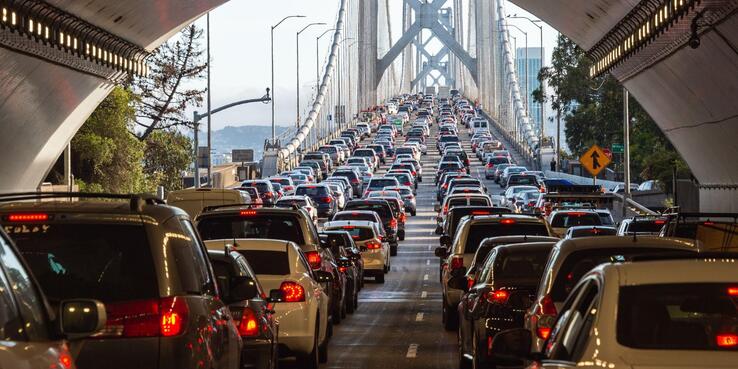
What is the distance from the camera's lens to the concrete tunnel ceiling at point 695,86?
99.8 feet

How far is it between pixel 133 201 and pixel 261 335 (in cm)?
362

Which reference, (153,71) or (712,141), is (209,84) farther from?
(712,141)

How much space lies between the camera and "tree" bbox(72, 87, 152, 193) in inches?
2395

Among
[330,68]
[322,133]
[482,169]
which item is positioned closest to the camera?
[482,169]

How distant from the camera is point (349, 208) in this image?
48156mm

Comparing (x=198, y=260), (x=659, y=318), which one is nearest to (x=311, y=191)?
(x=198, y=260)

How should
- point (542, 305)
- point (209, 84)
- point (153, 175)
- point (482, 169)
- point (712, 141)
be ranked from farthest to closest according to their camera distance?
point (482, 169) → point (153, 175) → point (209, 84) → point (712, 141) → point (542, 305)

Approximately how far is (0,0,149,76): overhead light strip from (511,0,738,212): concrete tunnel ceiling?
1134 centimetres

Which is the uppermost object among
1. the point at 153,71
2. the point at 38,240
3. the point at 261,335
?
the point at 153,71

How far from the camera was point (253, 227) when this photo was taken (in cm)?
2075

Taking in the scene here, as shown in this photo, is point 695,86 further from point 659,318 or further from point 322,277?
point 659,318

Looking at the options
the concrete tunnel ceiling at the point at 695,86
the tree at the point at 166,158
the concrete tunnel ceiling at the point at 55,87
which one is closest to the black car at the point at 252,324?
the concrete tunnel ceiling at the point at 695,86

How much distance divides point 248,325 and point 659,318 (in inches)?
234

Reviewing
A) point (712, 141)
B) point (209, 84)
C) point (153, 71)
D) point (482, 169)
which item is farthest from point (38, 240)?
point (482, 169)
